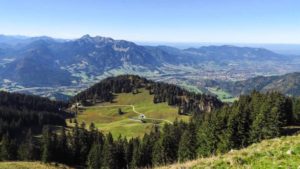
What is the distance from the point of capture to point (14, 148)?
11662 cm

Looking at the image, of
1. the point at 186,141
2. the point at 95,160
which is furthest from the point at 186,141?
the point at 95,160

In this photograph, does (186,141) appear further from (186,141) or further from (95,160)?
(95,160)

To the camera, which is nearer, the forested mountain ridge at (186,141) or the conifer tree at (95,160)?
the forested mountain ridge at (186,141)

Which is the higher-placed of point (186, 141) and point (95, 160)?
point (186, 141)

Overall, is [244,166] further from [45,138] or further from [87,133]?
[87,133]

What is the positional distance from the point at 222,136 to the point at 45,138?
205ft

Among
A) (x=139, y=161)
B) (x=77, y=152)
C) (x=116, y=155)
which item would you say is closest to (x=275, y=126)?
(x=139, y=161)

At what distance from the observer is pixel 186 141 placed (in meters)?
90.9

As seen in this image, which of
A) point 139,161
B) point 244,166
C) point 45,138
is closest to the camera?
point 244,166

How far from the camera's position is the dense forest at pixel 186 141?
7919 centimetres

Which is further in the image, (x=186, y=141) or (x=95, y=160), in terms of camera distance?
(x=95, y=160)

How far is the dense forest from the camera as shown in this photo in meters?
79.2

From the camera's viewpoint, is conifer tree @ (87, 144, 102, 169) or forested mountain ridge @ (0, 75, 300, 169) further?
conifer tree @ (87, 144, 102, 169)

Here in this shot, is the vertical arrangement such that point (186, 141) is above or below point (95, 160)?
above
